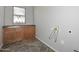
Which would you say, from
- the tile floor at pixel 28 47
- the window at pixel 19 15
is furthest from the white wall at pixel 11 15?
the tile floor at pixel 28 47

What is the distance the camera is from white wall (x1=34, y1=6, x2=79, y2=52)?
6.47 feet

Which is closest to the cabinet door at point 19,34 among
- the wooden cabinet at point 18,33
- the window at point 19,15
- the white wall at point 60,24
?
the wooden cabinet at point 18,33

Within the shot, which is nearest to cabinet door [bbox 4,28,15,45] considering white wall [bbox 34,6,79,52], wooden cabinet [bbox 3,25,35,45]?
wooden cabinet [bbox 3,25,35,45]

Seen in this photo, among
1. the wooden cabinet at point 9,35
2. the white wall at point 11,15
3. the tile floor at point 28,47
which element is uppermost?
the white wall at point 11,15

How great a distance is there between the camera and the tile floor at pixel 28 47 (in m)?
2.02

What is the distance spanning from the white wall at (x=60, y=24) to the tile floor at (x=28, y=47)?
0.33ft

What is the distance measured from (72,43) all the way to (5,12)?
1336 millimetres

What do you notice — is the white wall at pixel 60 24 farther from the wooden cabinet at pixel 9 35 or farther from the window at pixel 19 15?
the wooden cabinet at pixel 9 35

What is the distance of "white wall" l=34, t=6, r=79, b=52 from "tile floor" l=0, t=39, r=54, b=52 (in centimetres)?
10

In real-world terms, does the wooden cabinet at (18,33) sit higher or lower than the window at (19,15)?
lower
